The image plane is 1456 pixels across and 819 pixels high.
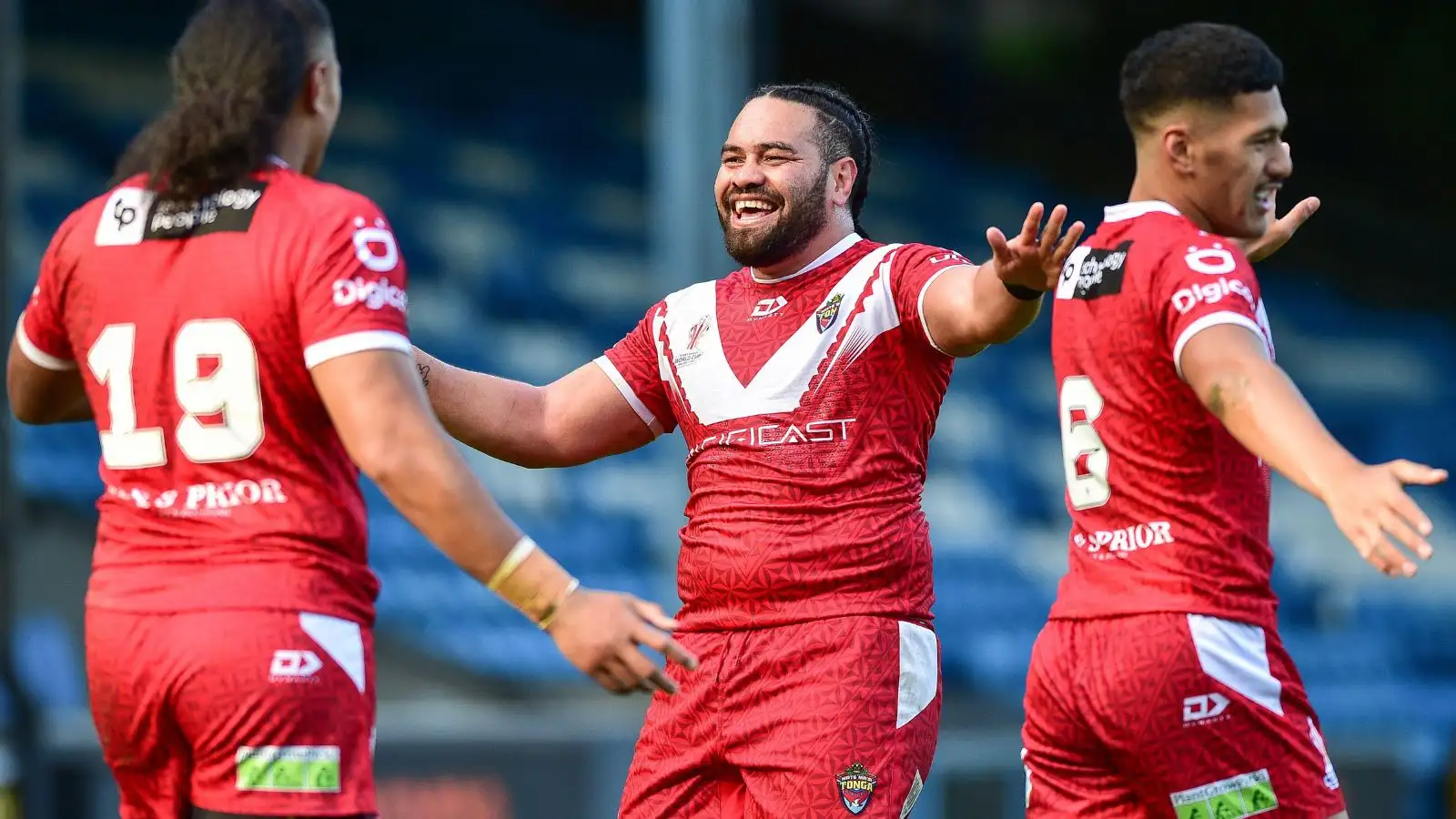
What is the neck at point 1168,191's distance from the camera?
425 centimetres

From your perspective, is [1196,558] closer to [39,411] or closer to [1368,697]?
[39,411]

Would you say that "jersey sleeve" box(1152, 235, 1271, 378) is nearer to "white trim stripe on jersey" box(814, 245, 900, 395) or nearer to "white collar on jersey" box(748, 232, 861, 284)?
"white trim stripe on jersey" box(814, 245, 900, 395)

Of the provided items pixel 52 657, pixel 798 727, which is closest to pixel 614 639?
pixel 798 727

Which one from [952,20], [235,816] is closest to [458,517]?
[235,816]

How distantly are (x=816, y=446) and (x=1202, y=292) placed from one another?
0.97 m

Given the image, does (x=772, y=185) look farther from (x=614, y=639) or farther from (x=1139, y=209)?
(x=614, y=639)

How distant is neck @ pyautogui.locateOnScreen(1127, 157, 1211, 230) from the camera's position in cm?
425

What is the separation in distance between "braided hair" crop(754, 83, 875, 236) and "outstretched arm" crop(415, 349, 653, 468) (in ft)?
2.51

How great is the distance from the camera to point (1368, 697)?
35.1 ft

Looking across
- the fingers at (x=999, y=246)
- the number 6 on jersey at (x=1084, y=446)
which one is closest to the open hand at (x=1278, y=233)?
the number 6 on jersey at (x=1084, y=446)

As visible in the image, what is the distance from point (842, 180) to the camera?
185 inches

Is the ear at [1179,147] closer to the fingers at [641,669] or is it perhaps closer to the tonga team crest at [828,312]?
the tonga team crest at [828,312]

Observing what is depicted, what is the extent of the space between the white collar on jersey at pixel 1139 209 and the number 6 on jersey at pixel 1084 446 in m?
0.38

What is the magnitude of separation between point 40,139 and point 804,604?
1121 cm
